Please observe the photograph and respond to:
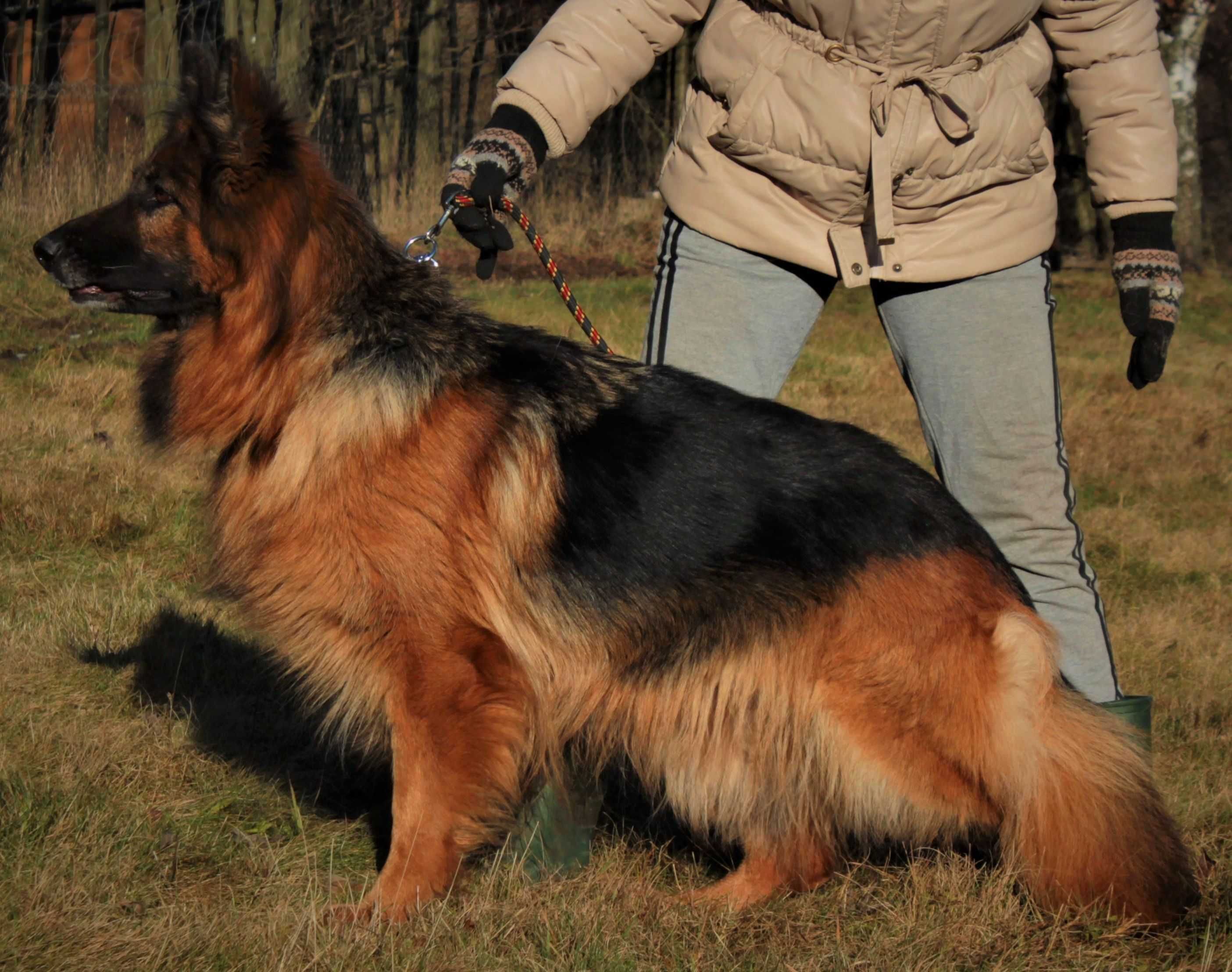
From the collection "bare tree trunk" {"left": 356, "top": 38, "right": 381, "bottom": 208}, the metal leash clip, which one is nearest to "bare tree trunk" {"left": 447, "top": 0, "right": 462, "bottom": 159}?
"bare tree trunk" {"left": 356, "top": 38, "right": 381, "bottom": 208}

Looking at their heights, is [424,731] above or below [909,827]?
above

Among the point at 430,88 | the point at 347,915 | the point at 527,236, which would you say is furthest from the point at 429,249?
the point at 430,88

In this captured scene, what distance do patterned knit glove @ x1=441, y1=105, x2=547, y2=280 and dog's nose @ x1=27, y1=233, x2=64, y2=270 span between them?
954mm

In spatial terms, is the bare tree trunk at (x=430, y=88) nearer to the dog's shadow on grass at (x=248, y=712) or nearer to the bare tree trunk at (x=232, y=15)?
the bare tree trunk at (x=232, y=15)

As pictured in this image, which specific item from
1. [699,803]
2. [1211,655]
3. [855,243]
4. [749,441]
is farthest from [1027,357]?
[1211,655]

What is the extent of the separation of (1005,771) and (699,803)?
2.74 feet

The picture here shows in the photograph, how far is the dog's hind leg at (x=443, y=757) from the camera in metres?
3.01

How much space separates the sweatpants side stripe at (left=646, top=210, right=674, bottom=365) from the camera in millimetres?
3701

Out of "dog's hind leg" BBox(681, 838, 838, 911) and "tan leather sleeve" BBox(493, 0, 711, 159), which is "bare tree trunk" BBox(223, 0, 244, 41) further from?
"dog's hind leg" BBox(681, 838, 838, 911)

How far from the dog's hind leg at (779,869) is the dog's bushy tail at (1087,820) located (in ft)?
2.16

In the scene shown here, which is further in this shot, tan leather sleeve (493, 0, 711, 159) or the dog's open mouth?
tan leather sleeve (493, 0, 711, 159)

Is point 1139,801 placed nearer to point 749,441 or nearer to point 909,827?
point 909,827

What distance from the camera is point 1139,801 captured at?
3080 mm

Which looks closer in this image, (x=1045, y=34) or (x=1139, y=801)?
(x=1139, y=801)
